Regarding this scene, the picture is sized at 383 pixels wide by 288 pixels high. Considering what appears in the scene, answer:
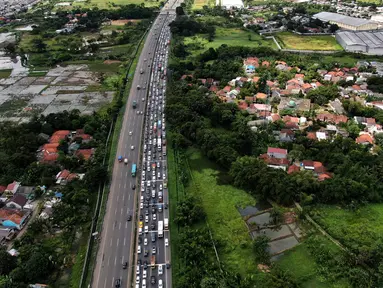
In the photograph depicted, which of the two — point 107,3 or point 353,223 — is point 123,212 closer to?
point 353,223

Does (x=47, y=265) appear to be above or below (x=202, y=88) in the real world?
below

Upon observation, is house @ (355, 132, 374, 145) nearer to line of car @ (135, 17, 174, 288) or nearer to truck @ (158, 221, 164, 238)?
line of car @ (135, 17, 174, 288)

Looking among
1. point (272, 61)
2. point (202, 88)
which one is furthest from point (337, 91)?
point (202, 88)

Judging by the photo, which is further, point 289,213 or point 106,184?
point 106,184

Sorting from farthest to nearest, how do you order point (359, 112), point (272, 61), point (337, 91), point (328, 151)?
point (272, 61)
point (337, 91)
point (359, 112)
point (328, 151)

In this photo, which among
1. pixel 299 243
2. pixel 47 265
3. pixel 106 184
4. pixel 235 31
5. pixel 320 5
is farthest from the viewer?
pixel 320 5

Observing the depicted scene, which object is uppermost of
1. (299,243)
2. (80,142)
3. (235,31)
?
(235,31)

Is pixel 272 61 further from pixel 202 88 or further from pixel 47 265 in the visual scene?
pixel 47 265

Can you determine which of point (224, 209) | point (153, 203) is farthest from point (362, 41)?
point (153, 203)
